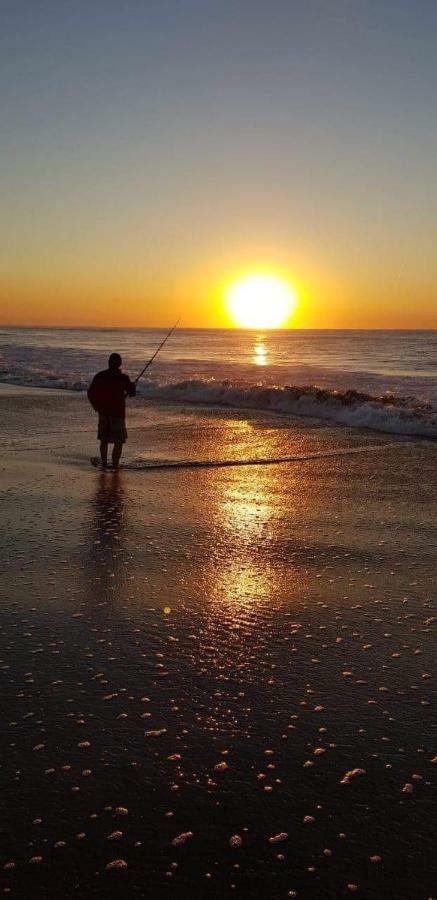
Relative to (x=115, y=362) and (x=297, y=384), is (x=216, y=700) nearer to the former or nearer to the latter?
A: (x=115, y=362)

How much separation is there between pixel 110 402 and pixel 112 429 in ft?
1.17

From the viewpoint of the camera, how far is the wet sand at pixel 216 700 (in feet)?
8.15

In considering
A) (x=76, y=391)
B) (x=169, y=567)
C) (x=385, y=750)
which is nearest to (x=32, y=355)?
(x=76, y=391)

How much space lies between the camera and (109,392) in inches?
381

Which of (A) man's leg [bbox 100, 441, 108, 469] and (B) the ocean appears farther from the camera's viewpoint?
(B) the ocean

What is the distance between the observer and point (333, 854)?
2.51m

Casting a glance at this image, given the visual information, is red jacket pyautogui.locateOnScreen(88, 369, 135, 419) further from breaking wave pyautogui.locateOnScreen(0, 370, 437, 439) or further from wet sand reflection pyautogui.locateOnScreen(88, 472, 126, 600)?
breaking wave pyautogui.locateOnScreen(0, 370, 437, 439)

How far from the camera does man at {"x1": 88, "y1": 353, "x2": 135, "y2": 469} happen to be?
380 inches

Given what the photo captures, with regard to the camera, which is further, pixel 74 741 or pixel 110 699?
pixel 110 699

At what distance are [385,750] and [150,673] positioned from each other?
124 cm

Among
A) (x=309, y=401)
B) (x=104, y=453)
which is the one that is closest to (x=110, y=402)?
(x=104, y=453)

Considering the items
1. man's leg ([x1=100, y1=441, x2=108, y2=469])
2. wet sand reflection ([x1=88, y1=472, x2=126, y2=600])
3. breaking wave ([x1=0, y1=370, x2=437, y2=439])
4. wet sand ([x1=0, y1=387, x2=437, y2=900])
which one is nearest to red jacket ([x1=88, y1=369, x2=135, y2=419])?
man's leg ([x1=100, y1=441, x2=108, y2=469])

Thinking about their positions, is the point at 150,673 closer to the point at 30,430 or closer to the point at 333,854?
the point at 333,854

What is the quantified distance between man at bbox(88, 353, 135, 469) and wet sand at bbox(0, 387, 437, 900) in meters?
2.12
